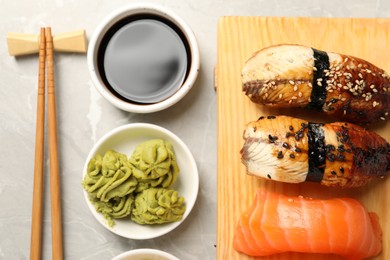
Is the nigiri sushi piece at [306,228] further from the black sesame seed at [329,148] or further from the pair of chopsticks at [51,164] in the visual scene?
the pair of chopsticks at [51,164]

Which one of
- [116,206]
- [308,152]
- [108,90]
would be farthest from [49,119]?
[308,152]

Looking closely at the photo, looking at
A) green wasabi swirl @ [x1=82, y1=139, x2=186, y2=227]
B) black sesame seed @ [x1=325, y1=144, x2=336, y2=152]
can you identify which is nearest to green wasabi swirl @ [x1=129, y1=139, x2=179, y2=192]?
green wasabi swirl @ [x1=82, y1=139, x2=186, y2=227]

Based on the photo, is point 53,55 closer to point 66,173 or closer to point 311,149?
point 66,173

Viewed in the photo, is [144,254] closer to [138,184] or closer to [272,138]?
[138,184]

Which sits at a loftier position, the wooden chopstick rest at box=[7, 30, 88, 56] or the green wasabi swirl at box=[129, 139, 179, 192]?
the wooden chopstick rest at box=[7, 30, 88, 56]

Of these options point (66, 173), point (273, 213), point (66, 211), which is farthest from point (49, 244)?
point (273, 213)

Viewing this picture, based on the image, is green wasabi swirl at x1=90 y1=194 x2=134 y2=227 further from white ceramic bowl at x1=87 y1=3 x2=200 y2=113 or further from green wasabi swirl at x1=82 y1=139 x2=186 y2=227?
white ceramic bowl at x1=87 y1=3 x2=200 y2=113
